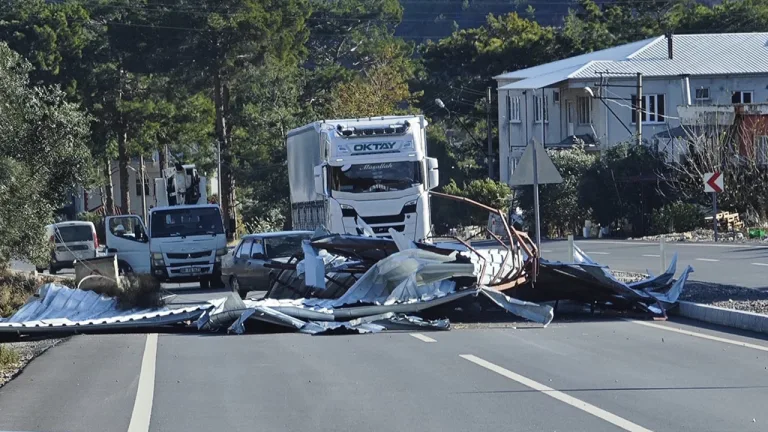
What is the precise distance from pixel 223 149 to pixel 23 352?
154ft

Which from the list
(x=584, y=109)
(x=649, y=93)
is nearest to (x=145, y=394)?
(x=649, y=93)

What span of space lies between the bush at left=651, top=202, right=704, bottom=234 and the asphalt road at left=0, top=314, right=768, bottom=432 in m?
27.3

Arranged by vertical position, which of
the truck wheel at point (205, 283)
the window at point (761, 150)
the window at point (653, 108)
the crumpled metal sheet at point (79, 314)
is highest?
the window at point (653, 108)

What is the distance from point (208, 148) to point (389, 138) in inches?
1619

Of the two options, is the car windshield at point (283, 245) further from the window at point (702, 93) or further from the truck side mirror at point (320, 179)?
the window at point (702, 93)

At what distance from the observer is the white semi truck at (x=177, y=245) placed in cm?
2856

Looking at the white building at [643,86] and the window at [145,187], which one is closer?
the white building at [643,86]

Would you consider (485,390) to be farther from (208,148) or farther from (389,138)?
(208,148)

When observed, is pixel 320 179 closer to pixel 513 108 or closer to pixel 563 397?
pixel 563 397

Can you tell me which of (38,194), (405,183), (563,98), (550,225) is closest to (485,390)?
(38,194)

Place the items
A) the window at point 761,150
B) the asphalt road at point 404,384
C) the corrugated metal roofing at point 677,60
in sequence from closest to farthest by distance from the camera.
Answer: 1. the asphalt road at point 404,384
2. the window at point 761,150
3. the corrugated metal roofing at point 677,60

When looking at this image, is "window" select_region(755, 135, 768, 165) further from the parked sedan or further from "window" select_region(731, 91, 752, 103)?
the parked sedan

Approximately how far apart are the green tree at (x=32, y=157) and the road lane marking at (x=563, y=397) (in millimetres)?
10659

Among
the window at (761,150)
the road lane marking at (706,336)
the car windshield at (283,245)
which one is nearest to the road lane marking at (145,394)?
the road lane marking at (706,336)
